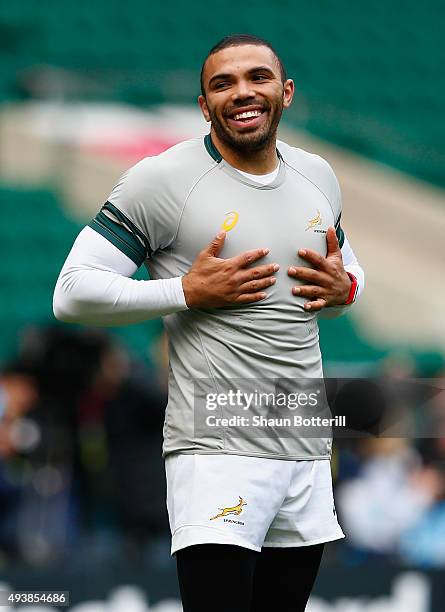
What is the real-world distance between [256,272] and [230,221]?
14cm

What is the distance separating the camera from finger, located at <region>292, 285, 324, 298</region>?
9.05 feet

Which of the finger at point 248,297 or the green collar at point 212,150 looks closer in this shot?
the finger at point 248,297

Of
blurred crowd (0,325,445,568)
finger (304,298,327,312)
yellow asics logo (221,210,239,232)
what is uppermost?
yellow asics logo (221,210,239,232)

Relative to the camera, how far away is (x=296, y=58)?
8.91 metres

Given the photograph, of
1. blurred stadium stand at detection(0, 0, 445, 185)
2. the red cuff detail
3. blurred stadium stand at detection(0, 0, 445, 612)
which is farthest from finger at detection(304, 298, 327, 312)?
blurred stadium stand at detection(0, 0, 445, 185)

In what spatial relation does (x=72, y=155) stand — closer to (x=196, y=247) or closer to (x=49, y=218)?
(x=49, y=218)

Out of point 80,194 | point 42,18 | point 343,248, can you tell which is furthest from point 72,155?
point 343,248

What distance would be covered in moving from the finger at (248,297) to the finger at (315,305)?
132 mm

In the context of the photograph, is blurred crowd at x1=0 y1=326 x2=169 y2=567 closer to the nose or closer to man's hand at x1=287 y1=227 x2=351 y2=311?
man's hand at x1=287 y1=227 x2=351 y2=311

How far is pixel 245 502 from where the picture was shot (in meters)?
2.66

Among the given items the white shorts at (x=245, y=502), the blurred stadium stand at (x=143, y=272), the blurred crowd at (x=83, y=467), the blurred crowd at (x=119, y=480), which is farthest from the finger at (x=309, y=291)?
the blurred crowd at (x=83, y=467)

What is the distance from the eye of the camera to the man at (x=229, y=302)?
2.66m

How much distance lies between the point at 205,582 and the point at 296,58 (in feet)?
22.2

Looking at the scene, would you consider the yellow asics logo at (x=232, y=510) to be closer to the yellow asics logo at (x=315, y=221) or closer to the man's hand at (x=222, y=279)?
the man's hand at (x=222, y=279)
